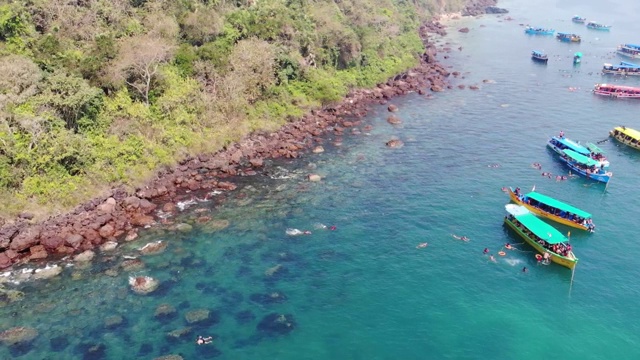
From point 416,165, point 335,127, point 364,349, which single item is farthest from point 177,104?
point 364,349

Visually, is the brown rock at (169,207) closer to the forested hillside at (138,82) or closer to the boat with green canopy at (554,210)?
the forested hillside at (138,82)

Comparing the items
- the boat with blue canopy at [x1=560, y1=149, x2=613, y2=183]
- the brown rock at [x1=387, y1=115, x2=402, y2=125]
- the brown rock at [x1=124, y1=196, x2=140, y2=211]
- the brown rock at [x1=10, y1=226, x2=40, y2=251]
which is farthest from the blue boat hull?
the brown rock at [x1=10, y1=226, x2=40, y2=251]

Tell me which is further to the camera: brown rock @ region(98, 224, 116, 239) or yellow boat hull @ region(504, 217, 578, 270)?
brown rock @ region(98, 224, 116, 239)

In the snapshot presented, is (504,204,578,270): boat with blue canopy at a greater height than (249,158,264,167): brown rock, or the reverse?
(249,158,264,167): brown rock

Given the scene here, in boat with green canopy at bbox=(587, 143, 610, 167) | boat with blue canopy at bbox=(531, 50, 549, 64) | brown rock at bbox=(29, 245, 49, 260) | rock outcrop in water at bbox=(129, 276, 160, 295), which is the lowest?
rock outcrop in water at bbox=(129, 276, 160, 295)

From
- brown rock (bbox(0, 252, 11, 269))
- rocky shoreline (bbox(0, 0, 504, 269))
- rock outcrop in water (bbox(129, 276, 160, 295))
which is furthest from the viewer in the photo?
rocky shoreline (bbox(0, 0, 504, 269))

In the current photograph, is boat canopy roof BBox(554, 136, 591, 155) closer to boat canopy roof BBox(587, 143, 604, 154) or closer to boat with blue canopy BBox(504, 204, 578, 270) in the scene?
boat canopy roof BBox(587, 143, 604, 154)

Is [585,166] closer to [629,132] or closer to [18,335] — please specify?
[629,132]

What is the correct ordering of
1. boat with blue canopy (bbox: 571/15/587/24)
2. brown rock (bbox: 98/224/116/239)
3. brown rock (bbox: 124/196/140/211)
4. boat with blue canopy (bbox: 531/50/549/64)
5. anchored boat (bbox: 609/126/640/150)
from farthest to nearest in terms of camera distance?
boat with blue canopy (bbox: 571/15/587/24), boat with blue canopy (bbox: 531/50/549/64), anchored boat (bbox: 609/126/640/150), brown rock (bbox: 124/196/140/211), brown rock (bbox: 98/224/116/239)
